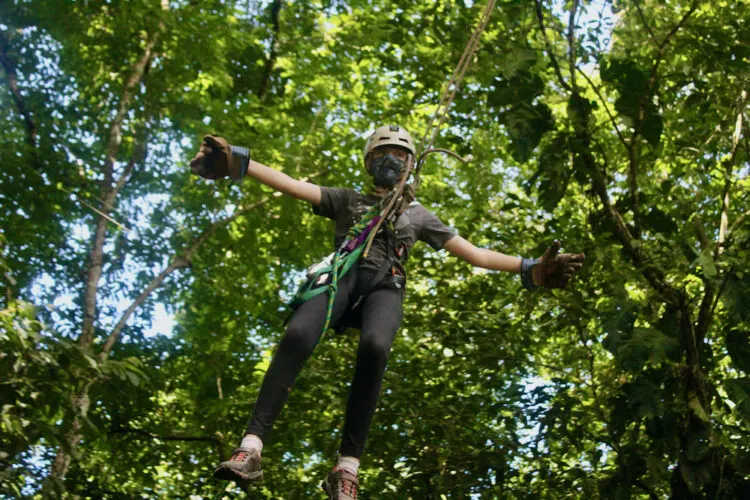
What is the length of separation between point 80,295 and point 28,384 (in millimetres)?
4411

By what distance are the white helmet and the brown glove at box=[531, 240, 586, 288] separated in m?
0.69

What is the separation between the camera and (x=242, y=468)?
2.91 meters

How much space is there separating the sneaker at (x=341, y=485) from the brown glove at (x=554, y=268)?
108 cm

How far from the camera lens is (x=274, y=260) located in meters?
9.55

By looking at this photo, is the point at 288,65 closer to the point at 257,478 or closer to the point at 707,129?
the point at 707,129

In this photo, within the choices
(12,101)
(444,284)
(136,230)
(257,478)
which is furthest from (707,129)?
(12,101)

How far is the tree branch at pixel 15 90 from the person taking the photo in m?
8.66

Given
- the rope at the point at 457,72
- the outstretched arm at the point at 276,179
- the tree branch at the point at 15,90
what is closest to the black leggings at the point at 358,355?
the outstretched arm at the point at 276,179

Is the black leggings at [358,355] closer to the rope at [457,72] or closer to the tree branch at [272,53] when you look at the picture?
the rope at [457,72]

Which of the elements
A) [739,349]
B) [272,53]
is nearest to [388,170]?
[739,349]

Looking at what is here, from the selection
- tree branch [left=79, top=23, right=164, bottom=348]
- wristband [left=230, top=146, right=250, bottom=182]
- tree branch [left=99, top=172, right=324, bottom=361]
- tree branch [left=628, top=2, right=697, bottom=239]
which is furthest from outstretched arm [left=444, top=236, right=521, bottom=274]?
tree branch [left=99, top=172, right=324, bottom=361]

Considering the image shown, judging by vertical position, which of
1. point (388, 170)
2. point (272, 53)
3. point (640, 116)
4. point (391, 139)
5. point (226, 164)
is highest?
point (272, 53)

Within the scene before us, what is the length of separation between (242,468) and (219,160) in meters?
1.18

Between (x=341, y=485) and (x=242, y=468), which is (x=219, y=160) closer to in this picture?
(x=242, y=468)
